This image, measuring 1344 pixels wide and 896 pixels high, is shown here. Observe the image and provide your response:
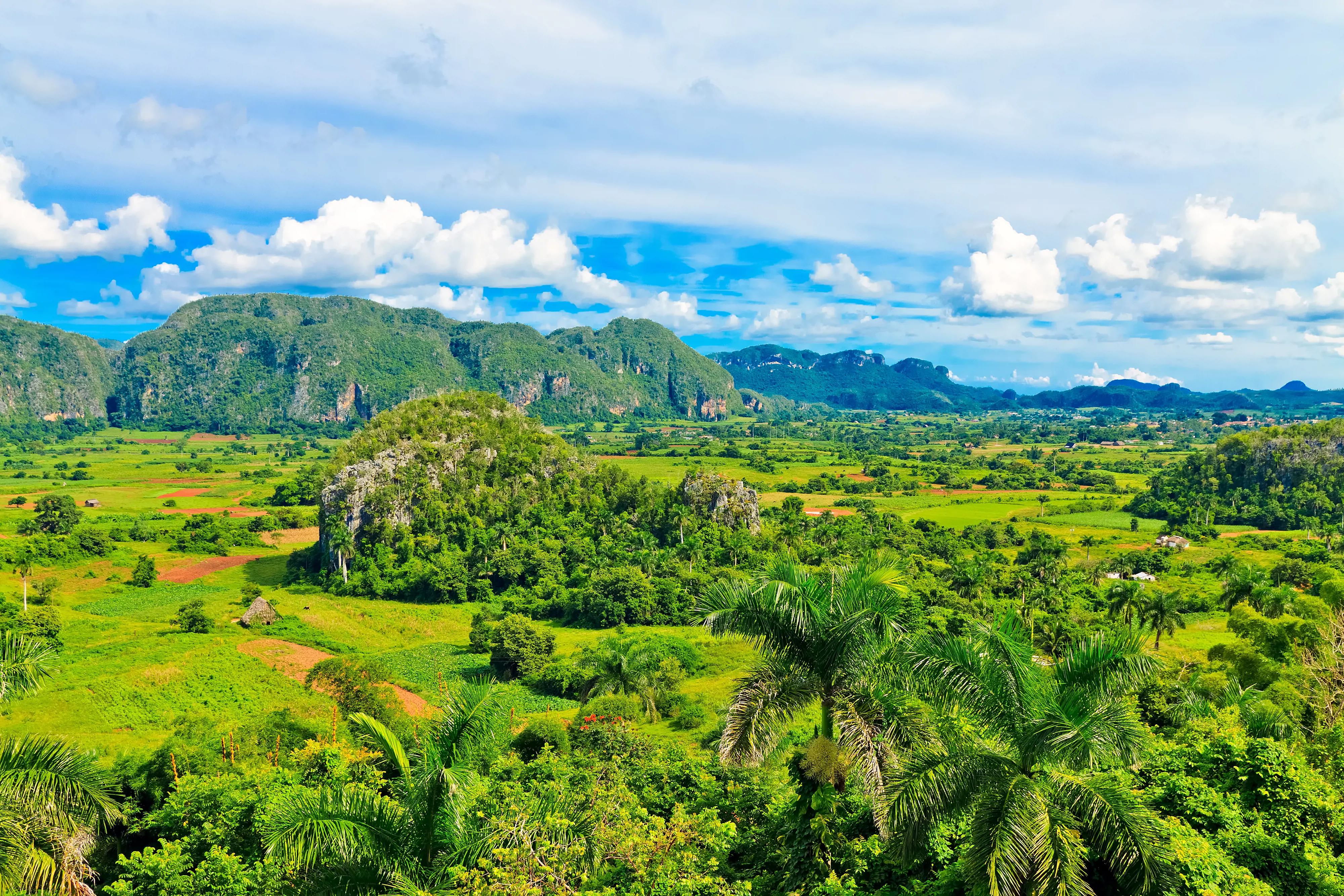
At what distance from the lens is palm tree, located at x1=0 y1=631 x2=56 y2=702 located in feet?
37.2

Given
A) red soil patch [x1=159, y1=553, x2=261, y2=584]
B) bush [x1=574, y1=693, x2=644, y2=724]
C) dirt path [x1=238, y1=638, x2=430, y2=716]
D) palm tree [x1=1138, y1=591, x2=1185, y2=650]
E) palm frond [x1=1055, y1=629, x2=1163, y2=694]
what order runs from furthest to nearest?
red soil patch [x1=159, y1=553, x2=261, y2=584] < palm tree [x1=1138, y1=591, x2=1185, y2=650] < dirt path [x1=238, y1=638, x2=430, y2=716] < bush [x1=574, y1=693, x2=644, y2=724] < palm frond [x1=1055, y1=629, x2=1163, y2=694]

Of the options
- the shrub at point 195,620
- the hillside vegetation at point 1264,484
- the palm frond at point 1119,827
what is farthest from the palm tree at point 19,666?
the hillside vegetation at point 1264,484

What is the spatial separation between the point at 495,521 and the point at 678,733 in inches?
1609

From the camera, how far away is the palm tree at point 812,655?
10.5 m

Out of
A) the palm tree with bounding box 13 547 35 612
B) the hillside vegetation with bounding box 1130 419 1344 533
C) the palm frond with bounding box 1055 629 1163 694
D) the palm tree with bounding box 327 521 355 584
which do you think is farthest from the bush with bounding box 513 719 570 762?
the hillside vegetation with bounding box 1130 419 1344 533

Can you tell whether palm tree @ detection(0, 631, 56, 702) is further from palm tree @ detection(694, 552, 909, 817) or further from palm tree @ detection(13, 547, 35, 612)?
palm tree @ detection(13, 547, 35, 612)

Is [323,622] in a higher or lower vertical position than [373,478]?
lower

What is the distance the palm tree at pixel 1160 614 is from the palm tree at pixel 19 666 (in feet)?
130

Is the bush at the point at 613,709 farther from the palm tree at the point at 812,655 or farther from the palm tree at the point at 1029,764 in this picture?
the palm tree at the point at 1029,764

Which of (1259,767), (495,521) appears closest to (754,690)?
(1259,767)

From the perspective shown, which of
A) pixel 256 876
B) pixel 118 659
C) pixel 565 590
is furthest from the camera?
pixel 565 590

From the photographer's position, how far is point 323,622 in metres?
47.6

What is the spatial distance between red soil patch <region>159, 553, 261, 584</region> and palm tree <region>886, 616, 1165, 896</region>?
62.0 meters

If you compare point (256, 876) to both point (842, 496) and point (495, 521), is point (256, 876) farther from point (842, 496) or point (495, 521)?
point (842, 496)
